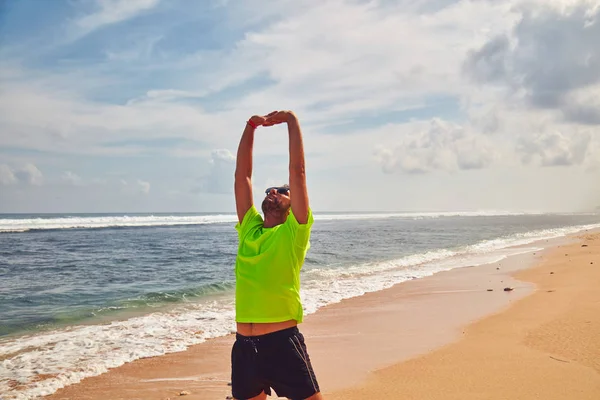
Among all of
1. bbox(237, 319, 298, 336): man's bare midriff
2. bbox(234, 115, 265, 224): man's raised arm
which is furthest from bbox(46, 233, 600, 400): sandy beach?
bbox(234, 115, 265, 224): man's raised arm

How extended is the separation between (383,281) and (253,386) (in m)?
11.8

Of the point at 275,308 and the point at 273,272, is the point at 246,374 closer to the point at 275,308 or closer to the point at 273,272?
the point at 275,308

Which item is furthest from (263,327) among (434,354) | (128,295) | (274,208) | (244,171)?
(128,295)

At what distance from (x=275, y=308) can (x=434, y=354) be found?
14.4 feet

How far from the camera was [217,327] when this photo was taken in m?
8.98

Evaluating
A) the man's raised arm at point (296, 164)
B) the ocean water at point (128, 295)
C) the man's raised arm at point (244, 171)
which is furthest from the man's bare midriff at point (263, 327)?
the ocean water at point (128, 295)

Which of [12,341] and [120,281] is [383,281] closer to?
[120,281]

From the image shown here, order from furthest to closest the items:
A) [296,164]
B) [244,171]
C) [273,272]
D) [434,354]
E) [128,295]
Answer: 1. [128,295]
2. [434,354]
3. [244,171]
4. [296,164]
5. [273,272]

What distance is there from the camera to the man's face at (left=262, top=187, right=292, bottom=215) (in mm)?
3051

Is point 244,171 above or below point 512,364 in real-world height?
above

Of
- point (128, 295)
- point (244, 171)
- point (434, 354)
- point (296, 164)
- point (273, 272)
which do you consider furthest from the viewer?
point (128, 295)

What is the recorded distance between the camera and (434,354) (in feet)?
21.2

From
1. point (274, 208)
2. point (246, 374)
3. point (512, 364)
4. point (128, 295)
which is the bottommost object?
point (128, 295)

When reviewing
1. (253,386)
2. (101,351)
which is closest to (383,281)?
(101,351)
